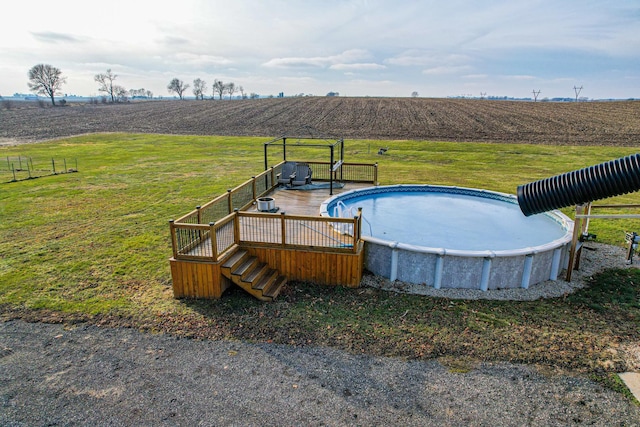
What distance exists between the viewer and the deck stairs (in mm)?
9344

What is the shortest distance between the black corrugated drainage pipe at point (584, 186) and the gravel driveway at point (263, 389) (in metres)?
4.52

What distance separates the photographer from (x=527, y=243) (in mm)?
12336

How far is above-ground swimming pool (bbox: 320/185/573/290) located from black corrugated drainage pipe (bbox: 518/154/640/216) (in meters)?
1.15

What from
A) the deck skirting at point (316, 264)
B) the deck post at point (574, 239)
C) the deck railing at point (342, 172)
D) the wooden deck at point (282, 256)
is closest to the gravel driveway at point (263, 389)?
the wooden deck at point (282, 256)

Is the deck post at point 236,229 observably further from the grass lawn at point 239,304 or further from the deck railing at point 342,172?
the deck railing at point 342,172

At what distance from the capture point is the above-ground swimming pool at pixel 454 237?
9844 millimetres

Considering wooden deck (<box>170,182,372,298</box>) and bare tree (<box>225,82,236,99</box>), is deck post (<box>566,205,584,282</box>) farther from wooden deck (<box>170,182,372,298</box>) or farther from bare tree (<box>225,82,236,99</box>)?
bare tree (<box>225,82,236,99</box>)

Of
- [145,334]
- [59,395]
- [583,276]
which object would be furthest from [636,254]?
[59,395]

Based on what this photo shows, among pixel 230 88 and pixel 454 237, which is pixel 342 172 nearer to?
pixel 454 237

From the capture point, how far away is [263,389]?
21.5ft

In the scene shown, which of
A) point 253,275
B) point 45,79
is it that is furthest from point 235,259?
point 45,79

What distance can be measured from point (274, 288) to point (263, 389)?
3275mm

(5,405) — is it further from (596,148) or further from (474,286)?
(596,148)

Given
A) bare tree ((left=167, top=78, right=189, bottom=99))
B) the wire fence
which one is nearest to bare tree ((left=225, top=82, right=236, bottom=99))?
bare tree ((left=167, top=78, right=189, bottom=99))
